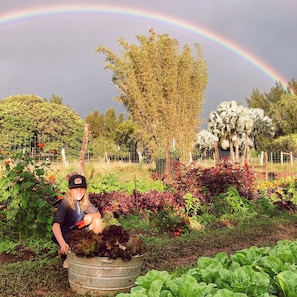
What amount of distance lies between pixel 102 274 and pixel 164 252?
2.11 m

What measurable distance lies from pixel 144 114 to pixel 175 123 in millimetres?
2063

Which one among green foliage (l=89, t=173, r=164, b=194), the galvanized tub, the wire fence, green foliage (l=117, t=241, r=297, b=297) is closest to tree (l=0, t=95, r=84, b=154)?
the wire fence

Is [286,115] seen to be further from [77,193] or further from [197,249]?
[77,193]

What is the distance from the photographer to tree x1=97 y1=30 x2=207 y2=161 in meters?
25.8

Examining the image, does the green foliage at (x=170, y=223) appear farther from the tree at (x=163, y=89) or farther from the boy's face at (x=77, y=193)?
the tree at (x=163, y=89)

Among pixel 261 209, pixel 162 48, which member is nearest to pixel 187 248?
pixel 261 209

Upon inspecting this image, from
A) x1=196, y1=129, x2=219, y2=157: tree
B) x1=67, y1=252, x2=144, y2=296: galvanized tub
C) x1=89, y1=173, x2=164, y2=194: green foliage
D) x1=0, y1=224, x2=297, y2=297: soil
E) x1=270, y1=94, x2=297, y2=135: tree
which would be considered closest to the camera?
x1=67, y1=252, x2=144, y2=296: galvanized tub

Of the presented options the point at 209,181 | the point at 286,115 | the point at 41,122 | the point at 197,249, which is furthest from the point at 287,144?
the point at 197,249

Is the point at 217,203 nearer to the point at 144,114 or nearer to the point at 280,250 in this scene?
the point at 280,250

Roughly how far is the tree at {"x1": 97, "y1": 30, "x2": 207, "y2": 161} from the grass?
17.6 metres

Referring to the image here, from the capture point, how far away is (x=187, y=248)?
5984 millimetres

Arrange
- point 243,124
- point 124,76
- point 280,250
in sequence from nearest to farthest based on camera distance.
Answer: point 280,250, point 124,76, point 243,124

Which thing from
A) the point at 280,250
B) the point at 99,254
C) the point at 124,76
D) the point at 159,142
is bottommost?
the point at 99,254

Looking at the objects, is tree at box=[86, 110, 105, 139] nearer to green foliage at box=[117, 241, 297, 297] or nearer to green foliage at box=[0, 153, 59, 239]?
green foliage at box=[0, 153, 59, 239]
